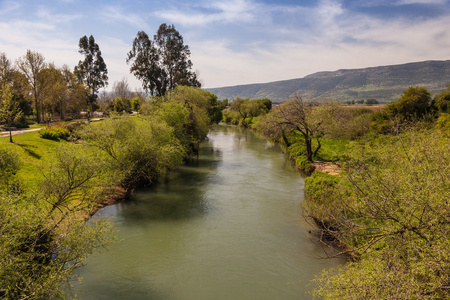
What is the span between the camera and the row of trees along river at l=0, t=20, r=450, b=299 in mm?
7918

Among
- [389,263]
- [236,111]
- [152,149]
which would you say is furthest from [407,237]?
[236,111]

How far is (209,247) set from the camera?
15.0m

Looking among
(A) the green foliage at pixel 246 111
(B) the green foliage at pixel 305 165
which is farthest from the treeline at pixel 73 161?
(A) the green foliage at pixel 246 111

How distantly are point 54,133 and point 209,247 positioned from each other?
2705 centimetres

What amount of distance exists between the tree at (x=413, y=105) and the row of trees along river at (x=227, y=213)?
19 cm

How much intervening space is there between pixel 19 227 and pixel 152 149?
Answer: 13.3 meters

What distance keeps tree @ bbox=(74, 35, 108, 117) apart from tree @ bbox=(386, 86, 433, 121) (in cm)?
6285

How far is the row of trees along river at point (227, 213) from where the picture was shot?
792 cm

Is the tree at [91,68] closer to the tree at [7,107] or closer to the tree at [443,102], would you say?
the tree at [7,107]

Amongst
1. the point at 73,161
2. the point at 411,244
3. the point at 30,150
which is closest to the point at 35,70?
the point at 30,150

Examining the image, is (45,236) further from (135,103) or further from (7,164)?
(135,103)

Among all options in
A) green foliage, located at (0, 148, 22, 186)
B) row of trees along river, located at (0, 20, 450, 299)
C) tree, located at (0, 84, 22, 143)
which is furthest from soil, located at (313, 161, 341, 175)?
tree, located at (0, 84, 22, 143)

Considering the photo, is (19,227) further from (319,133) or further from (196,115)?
(196,115)

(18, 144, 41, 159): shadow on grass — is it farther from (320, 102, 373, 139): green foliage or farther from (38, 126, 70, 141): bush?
(320, 102, 373, 139): green foliage
